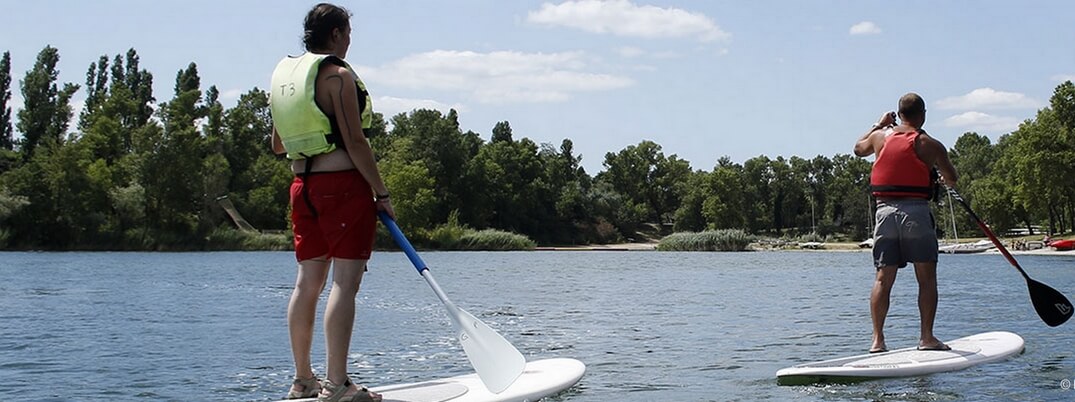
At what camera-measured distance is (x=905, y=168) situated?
847 cm

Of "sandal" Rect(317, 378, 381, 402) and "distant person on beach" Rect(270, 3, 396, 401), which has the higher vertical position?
A: "distant person on beach" Rect(270, 3, 396, 401)

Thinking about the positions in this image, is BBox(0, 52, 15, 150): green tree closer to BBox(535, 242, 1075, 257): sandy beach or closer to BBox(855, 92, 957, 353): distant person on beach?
BBox(535, 242, 1075, 257): sandy beach

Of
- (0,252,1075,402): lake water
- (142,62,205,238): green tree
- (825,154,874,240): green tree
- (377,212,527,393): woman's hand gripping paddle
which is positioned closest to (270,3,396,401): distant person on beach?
(377,212,527,393): woman's hand gripping paddle

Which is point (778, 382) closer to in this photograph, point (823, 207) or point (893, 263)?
point (893, 263)

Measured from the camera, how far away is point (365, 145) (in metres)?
5.55

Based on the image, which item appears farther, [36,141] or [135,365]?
[36,141]

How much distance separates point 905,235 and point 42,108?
8745 centimetres

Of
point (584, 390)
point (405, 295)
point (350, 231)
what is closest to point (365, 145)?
point (350, 231)

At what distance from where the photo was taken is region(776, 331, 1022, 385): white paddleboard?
745 centimetres

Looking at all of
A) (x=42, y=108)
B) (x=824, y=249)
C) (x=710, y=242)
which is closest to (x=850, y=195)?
(x=824, y=249)

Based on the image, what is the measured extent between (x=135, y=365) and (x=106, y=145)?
80610 millimetres

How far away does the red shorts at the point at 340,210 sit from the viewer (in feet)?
18.1

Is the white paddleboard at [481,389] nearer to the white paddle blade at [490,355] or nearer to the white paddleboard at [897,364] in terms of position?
the white paddle blade at [490,355]

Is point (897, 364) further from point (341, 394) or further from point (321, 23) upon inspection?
point (321, 23)
